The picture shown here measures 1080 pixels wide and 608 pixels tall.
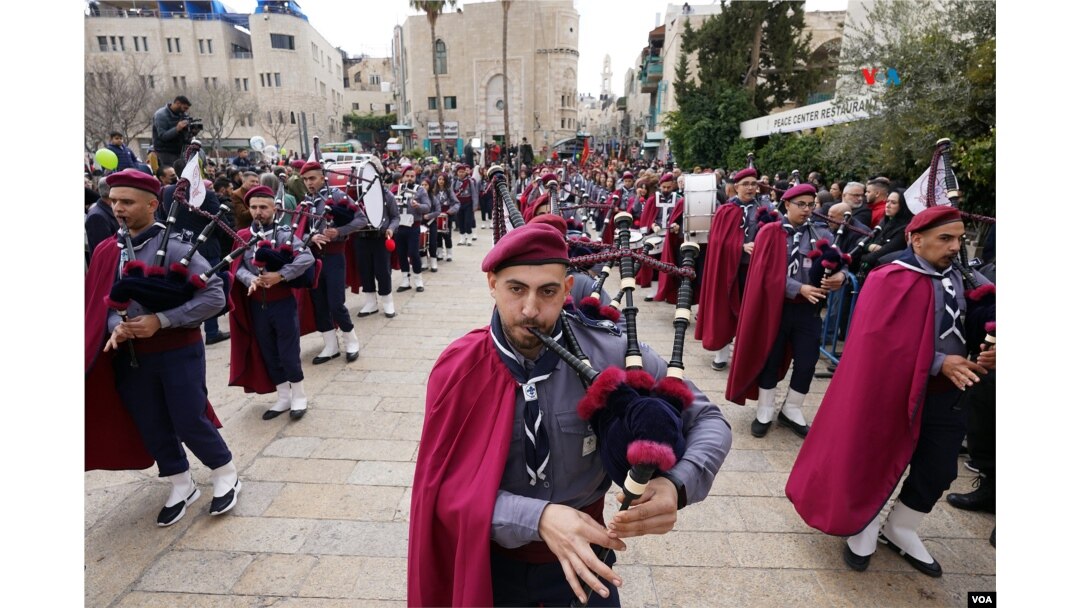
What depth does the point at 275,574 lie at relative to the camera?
3.22 metres

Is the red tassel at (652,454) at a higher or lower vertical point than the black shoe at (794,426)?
higher

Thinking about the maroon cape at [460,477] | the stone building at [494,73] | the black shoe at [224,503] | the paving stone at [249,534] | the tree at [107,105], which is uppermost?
the stone building at [494,73]

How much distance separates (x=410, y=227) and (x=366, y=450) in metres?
6.18

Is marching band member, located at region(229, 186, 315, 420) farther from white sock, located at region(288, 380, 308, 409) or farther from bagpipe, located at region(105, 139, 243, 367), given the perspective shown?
bagpipe, located at region(105, 139, 243, 367)

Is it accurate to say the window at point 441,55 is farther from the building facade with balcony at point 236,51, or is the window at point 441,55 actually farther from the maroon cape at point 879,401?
the maroon cape at point 879,401

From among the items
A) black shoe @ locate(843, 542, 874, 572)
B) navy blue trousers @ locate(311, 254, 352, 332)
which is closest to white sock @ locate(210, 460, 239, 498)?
navy blue trousers @ locate(311, 254, 352, 332)

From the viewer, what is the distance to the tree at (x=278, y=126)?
50.4 meters

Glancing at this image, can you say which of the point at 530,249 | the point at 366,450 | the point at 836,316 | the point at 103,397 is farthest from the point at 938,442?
the point at 103,397

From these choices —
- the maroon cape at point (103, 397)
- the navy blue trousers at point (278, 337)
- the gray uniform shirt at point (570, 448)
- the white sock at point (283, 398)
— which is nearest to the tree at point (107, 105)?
the navy blue trousers at point (278, 337)

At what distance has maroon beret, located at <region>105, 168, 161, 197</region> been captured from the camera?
3.34m

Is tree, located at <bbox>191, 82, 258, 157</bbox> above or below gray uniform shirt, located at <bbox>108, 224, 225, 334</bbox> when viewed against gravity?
above

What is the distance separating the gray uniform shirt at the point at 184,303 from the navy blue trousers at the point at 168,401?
10.3 inches

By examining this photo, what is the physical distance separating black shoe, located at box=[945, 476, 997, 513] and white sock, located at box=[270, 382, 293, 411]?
5.70 metres

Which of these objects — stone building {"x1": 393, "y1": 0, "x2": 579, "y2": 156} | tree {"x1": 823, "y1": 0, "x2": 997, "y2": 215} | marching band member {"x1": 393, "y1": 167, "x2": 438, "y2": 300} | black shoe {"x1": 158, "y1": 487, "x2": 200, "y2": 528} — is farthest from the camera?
stone building {"x1": 393, "y1": 0, "x2": 579, "y2": 156}
